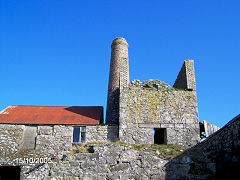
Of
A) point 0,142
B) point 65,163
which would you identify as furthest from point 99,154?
point 0,142

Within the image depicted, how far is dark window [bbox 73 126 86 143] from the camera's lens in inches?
614

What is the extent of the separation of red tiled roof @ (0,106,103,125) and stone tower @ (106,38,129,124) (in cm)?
91

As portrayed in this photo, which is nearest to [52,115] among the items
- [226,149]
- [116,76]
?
[116,76]

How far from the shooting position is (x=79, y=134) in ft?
51.8

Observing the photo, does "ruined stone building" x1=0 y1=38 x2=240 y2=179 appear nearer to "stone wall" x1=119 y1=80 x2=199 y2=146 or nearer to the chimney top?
"stone wall" x1=119 y1=80 x2=199 y2=146

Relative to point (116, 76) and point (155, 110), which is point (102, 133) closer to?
point (155, 110)

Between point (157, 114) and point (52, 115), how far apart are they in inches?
296

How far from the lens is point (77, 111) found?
17984mm

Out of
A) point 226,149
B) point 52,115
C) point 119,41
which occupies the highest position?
Answer: point 119,41

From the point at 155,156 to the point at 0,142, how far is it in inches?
395

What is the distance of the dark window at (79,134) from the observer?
1560 cm
